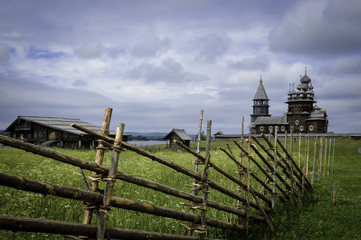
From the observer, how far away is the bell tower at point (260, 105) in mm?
87250

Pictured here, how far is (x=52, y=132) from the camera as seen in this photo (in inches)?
1539

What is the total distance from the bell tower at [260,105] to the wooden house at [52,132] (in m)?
57.2

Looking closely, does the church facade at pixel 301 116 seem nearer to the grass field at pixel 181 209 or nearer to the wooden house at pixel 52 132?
the wooden house at pixel 52 132

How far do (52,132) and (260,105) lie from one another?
6224 centimetres

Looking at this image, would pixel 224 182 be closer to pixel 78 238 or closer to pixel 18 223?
pixel 78 238

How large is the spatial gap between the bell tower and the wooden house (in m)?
57.2

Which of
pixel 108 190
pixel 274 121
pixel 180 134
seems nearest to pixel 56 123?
pixel 180 134

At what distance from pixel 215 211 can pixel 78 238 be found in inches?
165

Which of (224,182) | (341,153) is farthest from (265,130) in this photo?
(224,182)

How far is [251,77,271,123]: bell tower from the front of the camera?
8725 cm

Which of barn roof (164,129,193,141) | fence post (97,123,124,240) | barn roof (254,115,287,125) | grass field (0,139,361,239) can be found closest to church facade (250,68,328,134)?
barn roof (254,115,287,125)

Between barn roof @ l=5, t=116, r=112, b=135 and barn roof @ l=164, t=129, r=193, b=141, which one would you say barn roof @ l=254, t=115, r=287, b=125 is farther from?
barn roof @ l=5, t=116, r=112, b=135

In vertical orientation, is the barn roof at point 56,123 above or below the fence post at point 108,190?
above

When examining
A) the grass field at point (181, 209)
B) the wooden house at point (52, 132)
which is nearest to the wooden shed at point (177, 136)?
the wooden house at point (52, 132)
